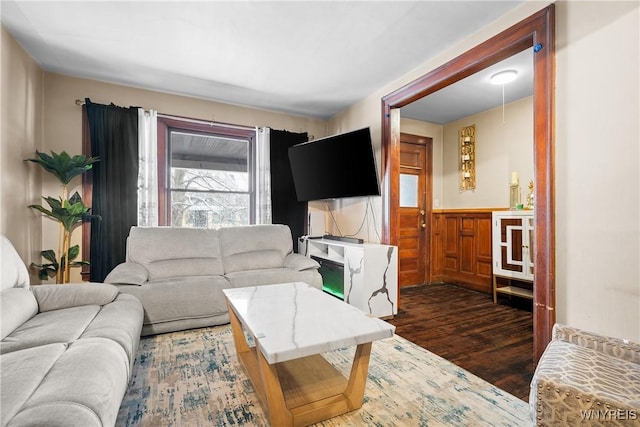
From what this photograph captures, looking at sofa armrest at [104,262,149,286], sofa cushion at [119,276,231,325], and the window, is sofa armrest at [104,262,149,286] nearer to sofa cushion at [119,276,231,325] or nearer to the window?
sofa cushion at [119,276,231,325]

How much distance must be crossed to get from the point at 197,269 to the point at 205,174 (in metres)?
1.42

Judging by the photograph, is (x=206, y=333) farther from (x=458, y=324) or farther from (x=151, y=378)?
(x=458, y=324)

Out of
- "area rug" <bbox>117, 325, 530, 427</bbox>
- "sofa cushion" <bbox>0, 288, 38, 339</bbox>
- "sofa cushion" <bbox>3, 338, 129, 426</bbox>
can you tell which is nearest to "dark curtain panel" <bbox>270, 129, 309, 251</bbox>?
"area rug" <bbox>117, 325, 530, 427</bbox>

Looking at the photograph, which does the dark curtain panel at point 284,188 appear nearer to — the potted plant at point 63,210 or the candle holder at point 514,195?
the potted plant at point 63,210

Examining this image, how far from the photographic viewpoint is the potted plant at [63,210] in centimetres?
277

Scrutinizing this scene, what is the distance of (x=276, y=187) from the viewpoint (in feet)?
13.5

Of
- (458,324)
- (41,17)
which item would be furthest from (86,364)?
(458,324)

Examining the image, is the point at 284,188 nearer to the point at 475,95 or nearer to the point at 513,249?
the point at 475,95

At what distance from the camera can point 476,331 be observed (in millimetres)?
2625

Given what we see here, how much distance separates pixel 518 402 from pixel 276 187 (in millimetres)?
3280

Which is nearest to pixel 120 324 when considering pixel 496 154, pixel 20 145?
pixel 20 145

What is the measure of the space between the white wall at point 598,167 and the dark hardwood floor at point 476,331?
49 centimetres

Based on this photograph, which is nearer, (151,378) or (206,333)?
(151,378)

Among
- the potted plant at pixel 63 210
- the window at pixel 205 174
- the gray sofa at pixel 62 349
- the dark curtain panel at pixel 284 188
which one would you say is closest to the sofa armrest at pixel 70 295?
the gray sofa at pixel 62 349
